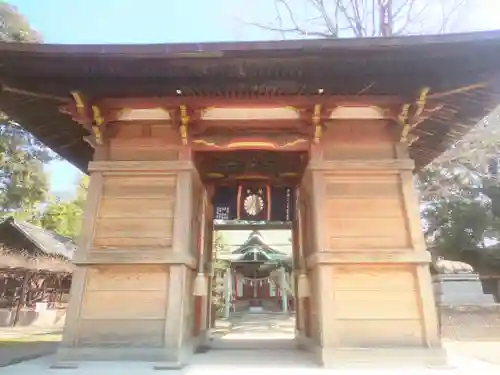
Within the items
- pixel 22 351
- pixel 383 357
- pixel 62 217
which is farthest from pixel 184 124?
pixel 62 217

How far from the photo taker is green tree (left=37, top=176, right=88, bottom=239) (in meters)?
27.5

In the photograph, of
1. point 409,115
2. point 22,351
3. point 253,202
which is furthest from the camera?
point 253,202

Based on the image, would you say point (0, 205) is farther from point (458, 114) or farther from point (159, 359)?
point (458, 114)

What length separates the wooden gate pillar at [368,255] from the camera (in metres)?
4.15

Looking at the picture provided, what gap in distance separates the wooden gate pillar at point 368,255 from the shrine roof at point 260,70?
0.81m

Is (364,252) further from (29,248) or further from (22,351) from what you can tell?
(29,248)

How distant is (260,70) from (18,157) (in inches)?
606

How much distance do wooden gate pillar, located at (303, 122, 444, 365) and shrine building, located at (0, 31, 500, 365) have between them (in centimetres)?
2

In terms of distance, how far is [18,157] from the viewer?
632 inches

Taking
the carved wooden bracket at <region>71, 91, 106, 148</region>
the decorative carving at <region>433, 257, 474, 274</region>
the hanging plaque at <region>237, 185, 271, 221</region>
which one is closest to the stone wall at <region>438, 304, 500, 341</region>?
the decorative carving at <region>433, 257, 474, 274</region>

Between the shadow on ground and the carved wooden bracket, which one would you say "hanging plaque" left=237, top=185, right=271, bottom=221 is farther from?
the shadow on ground

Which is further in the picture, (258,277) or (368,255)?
(258,277)

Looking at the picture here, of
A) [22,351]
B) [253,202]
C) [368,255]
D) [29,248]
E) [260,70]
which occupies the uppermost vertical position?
[29,248]

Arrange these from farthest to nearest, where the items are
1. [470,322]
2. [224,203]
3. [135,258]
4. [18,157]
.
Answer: [18,157], [470,322], [224,203], [135,258]
